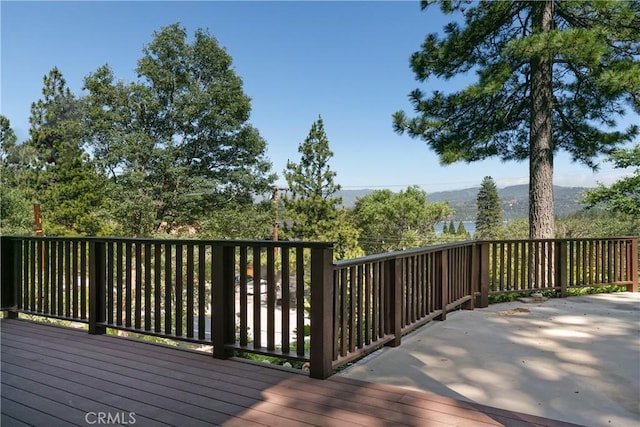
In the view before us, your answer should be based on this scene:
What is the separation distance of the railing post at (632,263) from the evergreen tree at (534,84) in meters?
1.04

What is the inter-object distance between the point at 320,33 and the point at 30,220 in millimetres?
15544

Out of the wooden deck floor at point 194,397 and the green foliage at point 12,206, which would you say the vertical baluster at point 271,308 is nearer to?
the wooden deck floor at point 194,397

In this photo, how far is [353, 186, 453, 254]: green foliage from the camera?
33875mm

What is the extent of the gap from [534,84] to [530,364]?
17.1 feet

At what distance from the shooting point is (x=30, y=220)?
56.3 feet

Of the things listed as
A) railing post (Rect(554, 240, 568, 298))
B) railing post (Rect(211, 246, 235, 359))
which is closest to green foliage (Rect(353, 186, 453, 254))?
railing post (Rect(554, 240, 568, 298))

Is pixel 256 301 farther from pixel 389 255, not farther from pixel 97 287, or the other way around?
pixel 97 287

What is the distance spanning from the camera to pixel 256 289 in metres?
2.67

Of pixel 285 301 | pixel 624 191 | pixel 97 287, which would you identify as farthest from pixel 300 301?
pixel 624 191

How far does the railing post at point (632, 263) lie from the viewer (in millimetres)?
5871

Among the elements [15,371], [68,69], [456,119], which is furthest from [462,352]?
[68,69]

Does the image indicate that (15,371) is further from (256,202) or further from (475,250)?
(256,202)

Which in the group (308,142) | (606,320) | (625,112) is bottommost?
(606,320)

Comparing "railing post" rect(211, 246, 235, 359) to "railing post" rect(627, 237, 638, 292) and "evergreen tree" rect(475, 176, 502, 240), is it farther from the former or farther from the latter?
"evergreen tree" rect(475, 176, 502, 240)
